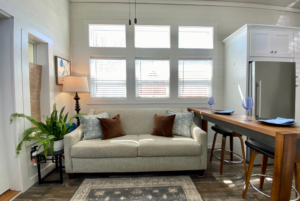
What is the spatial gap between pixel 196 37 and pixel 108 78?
6.91ft

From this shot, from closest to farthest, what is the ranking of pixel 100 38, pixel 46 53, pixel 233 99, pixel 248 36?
1. pixel 46 53
2. pixel 248 36
3. pixel 233 99
4. pixel 100 38

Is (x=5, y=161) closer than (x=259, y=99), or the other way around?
(x=5, y=161)

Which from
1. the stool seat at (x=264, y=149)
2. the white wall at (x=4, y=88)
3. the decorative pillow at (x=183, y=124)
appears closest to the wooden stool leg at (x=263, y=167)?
the stool seat at (x=264, y=149)

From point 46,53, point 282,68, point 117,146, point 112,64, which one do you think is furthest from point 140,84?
point 282,68

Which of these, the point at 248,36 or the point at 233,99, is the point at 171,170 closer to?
the point at 233,99

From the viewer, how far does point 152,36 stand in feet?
9.93

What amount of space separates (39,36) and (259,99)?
3.49 metres

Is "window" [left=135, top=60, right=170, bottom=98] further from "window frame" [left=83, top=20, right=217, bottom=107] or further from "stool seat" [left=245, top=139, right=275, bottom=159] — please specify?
"stool seat" [left=245, top=139, right=275, bottom=159]

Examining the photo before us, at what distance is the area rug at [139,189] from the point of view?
1.59 metres

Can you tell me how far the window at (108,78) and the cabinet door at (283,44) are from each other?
2.79 metres

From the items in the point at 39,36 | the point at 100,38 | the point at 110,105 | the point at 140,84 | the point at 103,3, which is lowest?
the point at 110,105

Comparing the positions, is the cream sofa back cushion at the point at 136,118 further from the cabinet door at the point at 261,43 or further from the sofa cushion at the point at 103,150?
the cabinet door at the point at 261,43

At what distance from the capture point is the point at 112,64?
9.79ft

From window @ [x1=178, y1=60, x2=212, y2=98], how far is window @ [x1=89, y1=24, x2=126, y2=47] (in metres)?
1.37
